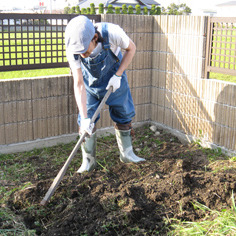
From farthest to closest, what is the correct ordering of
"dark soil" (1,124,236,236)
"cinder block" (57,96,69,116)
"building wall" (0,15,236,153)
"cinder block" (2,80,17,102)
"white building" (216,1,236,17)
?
"white building" (216,1,236,17) → "cinder block" (57,96,69,116) → "building wall" (0,15,236,153) → "cinder block" (2,80,17,102) → "dark soil" (1,124,236,236)

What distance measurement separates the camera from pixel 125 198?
9.97 feet

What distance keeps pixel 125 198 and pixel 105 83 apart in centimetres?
123

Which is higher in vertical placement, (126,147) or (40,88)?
(40,88)

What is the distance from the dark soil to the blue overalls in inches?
23.0

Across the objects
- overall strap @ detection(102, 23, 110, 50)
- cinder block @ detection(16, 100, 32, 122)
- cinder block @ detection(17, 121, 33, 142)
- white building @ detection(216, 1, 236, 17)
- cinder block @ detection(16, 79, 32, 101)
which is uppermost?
white building @ detection(216, 1, 236, 17)

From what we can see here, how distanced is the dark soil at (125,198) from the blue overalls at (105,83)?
0.58m

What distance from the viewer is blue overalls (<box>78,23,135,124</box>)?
3.50 m

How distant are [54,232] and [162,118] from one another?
9.19 ft

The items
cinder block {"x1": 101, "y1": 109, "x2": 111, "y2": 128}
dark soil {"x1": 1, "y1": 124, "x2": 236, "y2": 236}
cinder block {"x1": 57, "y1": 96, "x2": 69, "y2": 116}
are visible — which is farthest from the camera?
cinder block {"x1": 101, "y1": 109, "x2": 111, "y2": 128}

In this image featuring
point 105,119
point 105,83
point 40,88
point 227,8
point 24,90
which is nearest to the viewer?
point 105,83

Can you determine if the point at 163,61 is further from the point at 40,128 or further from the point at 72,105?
the point at 40,128

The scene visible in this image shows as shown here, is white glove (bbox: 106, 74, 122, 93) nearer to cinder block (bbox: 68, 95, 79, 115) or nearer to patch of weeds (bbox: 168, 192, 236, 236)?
cinder block (bbox: 68, 95, 79, 115)

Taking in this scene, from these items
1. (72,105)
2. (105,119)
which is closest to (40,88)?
(72,105)

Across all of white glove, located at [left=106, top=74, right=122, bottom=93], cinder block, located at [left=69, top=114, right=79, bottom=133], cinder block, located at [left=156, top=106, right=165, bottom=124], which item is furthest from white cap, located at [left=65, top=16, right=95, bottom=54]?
cinder block, located at [left=156, top=106, right=165, bottom=124]
